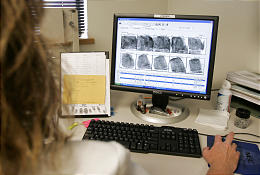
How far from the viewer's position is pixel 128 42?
3.90ft

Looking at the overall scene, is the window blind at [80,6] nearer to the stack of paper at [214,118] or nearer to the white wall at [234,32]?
the white wall at [234,32]

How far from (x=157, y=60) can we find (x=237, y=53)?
601 millimetres

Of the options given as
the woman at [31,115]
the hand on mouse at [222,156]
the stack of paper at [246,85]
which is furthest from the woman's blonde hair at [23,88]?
the stack of paper at [246,85]

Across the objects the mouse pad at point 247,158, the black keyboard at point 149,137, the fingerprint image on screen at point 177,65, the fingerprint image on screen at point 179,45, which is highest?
the fingerprint image on screen at point 179,45

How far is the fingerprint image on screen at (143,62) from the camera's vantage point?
1183mm

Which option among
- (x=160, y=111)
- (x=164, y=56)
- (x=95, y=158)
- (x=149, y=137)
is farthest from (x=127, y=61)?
(x=95, y=158)

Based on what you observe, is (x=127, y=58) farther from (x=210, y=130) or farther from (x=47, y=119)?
(x=47, y=119)

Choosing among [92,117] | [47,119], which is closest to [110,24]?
[92,117]

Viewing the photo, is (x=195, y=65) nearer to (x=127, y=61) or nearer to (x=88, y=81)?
(x=127, y=61)

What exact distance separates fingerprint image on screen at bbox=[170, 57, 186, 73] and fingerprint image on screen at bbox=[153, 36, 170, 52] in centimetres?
6

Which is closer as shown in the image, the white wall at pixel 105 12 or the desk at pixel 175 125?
the desk at pixel 175 125

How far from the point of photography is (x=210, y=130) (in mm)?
1113

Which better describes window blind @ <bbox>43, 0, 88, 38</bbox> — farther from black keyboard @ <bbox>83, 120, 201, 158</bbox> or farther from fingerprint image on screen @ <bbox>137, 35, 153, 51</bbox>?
black keyboard @ <bbox>83, 120, 201, 158</bbox>

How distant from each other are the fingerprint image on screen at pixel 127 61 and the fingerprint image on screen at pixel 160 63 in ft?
0.37
